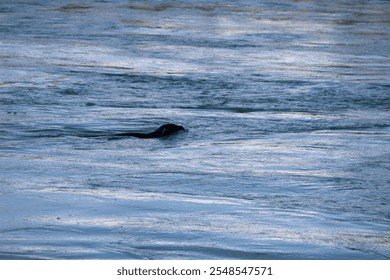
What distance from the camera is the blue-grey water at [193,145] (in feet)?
22.7

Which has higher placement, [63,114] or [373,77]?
[373,77]

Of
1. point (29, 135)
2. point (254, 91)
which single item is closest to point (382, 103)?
point (254, 91)

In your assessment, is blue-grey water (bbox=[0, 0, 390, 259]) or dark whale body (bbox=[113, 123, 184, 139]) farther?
dark whale body (bbox=[113, 123, 184, 139])

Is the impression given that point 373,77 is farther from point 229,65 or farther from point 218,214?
point 218,214

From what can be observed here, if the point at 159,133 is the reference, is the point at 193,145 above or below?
below

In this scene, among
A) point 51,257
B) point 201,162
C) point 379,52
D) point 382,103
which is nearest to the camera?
point 51,257

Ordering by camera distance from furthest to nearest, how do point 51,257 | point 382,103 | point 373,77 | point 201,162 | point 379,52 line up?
1. point 379,52
2. point 373,77
3. point 382,103
4. point 201,162
5. point 51,257

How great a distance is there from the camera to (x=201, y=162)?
9445 mm

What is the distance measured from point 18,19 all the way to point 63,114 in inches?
442

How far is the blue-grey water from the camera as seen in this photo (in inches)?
273

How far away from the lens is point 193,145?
1026 centimetres

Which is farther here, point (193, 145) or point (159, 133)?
point (159, 133)

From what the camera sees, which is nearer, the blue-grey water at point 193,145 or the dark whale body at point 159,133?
the blue-grey water at point 193,145

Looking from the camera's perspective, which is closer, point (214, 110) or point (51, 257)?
point (51, 257)
